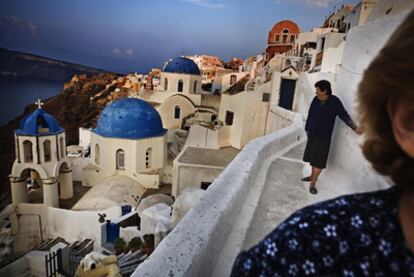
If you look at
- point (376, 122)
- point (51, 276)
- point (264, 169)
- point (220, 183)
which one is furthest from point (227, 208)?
point (51, 276)

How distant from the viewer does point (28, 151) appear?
11.3 m

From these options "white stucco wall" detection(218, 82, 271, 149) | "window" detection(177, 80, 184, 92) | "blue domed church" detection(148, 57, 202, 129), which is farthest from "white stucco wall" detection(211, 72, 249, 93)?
"white stucco wall" detection(218, 82, 271, 149)

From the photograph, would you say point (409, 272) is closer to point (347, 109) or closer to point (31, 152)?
point (347, 109)

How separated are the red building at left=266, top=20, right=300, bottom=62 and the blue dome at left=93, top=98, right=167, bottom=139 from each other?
56.1 feet

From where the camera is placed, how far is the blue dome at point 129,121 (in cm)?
1309

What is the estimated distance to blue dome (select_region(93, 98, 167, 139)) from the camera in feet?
43.0

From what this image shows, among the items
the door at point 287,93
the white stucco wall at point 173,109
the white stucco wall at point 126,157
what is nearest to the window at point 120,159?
the white stucco wall at point 126,157

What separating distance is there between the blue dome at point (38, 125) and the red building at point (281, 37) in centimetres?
2101

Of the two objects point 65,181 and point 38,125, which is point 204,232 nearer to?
point 38,125

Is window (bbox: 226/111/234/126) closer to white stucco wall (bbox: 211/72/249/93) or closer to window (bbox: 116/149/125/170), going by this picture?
window (bbox: 116/149/125/170)

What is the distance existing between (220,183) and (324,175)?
1.81 m

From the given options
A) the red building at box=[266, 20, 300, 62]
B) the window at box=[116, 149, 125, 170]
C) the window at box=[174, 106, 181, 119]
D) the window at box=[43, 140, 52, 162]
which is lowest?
the window at box=[116, 149, 125, 170]

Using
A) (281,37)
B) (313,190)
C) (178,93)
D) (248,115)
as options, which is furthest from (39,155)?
(281,37)

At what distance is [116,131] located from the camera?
13055 millimetres
